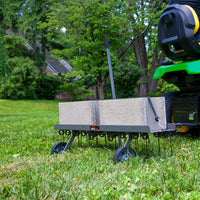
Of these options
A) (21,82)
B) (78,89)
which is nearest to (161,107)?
(78,89)

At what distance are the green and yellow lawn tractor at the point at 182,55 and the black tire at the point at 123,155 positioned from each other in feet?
5.32

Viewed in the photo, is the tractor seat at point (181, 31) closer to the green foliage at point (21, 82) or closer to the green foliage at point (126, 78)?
the green foliage at point (126, 78)

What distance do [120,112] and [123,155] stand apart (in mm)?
538

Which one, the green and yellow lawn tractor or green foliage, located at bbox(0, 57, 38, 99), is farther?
green foliage, located at bbox(0, 57, 38, 99)

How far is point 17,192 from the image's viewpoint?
2.43m

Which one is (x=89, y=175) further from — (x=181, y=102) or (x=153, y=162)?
(x=181, y=102)

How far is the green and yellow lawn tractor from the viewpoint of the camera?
174 inches

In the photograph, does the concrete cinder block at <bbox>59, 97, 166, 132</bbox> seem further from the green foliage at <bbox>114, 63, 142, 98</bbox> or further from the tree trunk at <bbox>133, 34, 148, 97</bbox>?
the tree trunk at <bbox>133, 34, 148, 97</bbox>

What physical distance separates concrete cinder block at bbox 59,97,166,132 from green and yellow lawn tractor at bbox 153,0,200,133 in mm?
1290

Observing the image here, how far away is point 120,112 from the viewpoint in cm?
351

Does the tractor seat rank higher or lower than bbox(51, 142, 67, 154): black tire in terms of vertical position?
higher

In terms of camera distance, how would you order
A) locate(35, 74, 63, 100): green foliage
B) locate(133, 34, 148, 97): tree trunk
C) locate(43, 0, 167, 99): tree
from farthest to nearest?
locate(35, 74, 63, 100): green foliage → locate(133, 34, 148, 97): tree trunk → locate(43, 0, 167, 99): tree

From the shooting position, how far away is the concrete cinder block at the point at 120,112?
10.9 feet

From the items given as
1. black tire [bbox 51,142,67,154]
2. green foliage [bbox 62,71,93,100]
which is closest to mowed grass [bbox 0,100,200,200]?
black tire [bbox 51,142,67,154]
